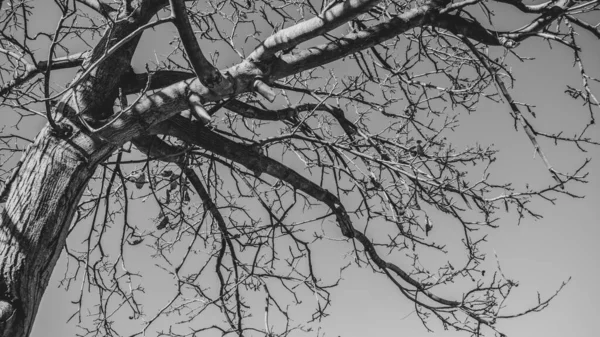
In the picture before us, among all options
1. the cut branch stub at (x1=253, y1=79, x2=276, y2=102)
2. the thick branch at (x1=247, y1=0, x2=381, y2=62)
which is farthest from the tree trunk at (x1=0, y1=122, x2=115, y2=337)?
the thick branch at (x1=247, y1=0, x2=381, y2=62)

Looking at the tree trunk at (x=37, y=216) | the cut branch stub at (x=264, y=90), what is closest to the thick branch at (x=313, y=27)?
the cut branch stub at (x=264, y=90)

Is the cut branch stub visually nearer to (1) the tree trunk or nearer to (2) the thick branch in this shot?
(2) the thick branch

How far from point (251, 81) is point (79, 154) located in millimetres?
1140

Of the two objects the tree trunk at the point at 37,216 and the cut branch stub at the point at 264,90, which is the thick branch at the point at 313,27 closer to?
the cut branch stub at the point at 264,90

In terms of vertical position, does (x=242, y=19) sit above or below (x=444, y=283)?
above

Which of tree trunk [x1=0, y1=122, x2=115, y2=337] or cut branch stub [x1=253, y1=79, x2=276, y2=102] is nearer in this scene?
tree trunk [x1=0, y1=122, x2=115, y2=337]

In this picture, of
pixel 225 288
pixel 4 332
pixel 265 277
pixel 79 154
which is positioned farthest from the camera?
pixel 225 288

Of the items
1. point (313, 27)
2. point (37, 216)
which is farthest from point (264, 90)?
point (37, 216)

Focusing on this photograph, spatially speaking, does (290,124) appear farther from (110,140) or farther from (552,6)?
(552,6)

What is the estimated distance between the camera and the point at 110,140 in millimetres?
2930

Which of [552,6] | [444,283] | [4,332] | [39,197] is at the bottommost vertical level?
[4,332]

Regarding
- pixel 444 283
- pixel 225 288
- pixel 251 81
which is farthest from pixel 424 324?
pixel 251 81

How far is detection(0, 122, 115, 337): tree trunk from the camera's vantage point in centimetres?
248

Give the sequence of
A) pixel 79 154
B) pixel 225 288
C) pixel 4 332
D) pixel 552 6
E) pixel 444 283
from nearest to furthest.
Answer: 1. pixel 4 332
2. pixel 552 6
3. pixel 79 154
4. pixel 444 283
5. pixel 225 288
